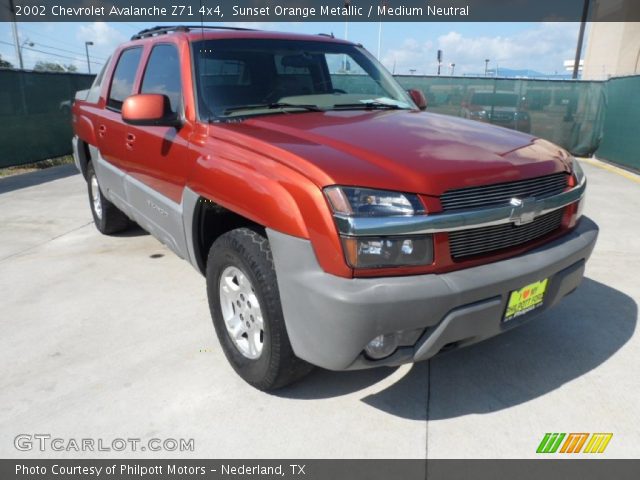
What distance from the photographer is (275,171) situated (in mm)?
2344

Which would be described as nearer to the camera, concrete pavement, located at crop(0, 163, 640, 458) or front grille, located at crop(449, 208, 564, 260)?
front grille, located at crop(449, 208, 564, 260)

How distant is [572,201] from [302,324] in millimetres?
1603

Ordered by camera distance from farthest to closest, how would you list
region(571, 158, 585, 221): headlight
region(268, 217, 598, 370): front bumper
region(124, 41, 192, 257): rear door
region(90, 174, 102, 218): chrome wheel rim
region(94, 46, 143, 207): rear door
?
1. region(90, 174, 102, 218): chrome wheel rim
2. region(94, 46, 143, 207): rear door
3. region(124, 41, 192, 257): rear door
4. region(571, 158, 585, 221): headlight
5. region(268, 217, 598, 370): front bumper

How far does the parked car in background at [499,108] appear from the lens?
13.1 metres

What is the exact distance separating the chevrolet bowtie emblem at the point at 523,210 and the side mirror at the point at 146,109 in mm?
1996

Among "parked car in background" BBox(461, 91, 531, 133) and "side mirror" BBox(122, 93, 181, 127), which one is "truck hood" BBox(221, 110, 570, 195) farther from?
"parked car in background" BBox(461, 91, 531, 133)

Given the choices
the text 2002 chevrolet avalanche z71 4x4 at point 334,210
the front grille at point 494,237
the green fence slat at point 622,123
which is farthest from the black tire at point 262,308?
the green fence slat at point 622,123

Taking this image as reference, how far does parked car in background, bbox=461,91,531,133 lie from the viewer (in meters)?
13.1

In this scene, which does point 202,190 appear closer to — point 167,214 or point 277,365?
point 167,214

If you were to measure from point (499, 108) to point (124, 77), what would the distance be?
36.3ft

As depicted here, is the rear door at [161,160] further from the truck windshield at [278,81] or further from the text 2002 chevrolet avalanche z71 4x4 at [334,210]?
the truck windshield at [278,81]

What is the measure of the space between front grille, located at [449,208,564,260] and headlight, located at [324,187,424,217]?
0.25 m
